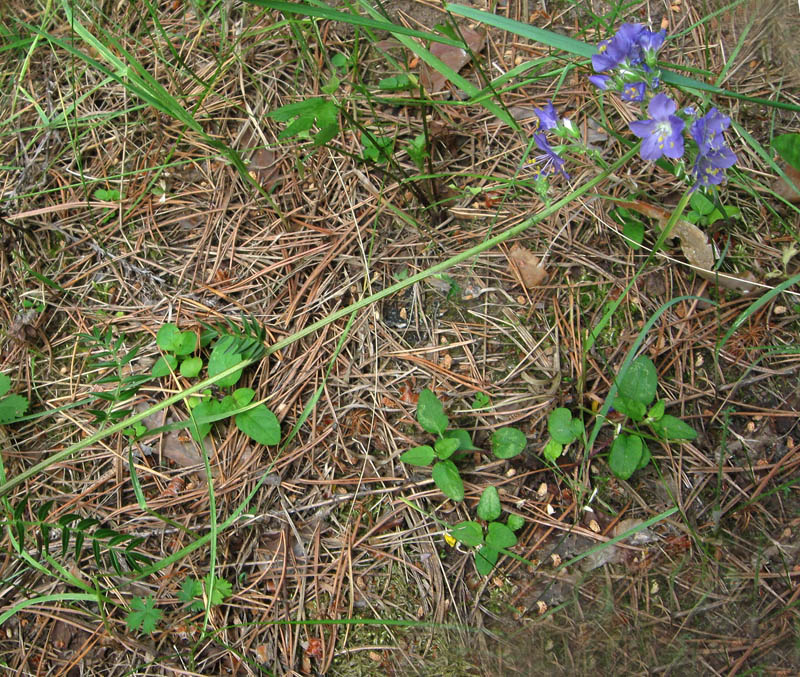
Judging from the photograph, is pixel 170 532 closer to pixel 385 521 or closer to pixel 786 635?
pixel 385 521

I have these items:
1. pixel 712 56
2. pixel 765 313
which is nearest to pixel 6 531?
pixel 765 313

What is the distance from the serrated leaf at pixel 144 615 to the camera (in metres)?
1.79

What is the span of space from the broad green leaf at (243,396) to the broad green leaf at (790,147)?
1.64m

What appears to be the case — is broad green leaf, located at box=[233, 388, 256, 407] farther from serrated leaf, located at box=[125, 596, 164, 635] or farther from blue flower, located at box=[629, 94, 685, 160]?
blue flower, located at box=[629, 94, 685, 160]

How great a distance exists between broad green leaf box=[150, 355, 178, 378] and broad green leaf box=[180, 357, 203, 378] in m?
0.05

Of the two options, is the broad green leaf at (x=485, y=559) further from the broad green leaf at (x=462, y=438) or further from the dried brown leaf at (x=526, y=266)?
the dried brown leaf at (x=526, y=266)

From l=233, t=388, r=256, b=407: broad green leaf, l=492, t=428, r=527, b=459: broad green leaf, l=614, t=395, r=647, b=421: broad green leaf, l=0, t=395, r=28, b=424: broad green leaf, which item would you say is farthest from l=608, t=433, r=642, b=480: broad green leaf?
l=0, t=395, r=28, b=424: broad green leaf

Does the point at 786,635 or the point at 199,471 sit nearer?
the point at 786,635

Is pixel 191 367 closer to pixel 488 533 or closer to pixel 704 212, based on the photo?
pixel 488 533

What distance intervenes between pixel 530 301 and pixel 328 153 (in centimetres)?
84

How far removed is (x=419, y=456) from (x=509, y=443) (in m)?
0.26

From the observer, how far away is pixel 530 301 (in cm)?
194

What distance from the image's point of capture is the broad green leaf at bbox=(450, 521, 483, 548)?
170cm

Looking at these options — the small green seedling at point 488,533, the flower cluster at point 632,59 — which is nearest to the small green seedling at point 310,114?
the flower cluster at point 632,59
